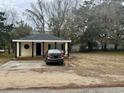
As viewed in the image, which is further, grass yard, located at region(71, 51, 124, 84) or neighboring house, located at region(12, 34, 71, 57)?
neighboring house, located at region(12, 34, 71, 57)

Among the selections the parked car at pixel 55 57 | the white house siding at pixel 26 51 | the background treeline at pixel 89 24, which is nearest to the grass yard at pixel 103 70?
the parked car at pixel 55 57

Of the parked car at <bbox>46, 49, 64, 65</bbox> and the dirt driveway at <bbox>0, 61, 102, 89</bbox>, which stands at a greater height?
the parked car at <bbox>46, 49, 64, 65</bbox>

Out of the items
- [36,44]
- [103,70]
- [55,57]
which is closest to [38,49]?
[36,44]

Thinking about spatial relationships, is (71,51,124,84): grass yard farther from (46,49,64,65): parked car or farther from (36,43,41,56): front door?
(36,43,41,56): front door

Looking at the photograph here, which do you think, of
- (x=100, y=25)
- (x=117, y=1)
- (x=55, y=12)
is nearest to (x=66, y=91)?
(x=100, y=25)

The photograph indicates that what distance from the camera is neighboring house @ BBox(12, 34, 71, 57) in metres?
39.4

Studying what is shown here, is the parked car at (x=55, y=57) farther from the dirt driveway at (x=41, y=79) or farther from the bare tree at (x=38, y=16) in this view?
the bare tree at (x=38, y=16)

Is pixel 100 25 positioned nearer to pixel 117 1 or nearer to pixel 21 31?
pixel 117 1

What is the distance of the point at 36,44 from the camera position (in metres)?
41.7

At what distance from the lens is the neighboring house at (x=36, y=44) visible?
39438mm

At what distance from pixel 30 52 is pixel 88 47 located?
22934 mm

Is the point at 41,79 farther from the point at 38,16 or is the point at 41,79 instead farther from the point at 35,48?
the point at 38,16

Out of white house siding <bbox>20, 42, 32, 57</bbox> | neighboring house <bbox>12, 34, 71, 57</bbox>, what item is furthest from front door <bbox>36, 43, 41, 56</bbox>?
white house siding <bbox>20, 42, 32, 57</bbox>

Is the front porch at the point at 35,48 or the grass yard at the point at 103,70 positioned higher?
the front porch at the point at 35,48
